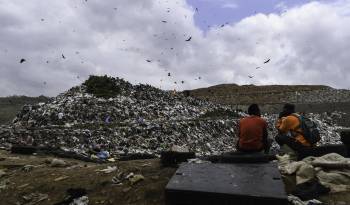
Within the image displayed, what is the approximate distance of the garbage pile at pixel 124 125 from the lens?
1405cm

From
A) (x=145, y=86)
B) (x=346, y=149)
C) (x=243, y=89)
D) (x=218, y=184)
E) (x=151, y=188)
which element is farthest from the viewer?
(x=243, y=89)

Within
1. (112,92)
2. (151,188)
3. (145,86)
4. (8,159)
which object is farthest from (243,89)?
(151,188)

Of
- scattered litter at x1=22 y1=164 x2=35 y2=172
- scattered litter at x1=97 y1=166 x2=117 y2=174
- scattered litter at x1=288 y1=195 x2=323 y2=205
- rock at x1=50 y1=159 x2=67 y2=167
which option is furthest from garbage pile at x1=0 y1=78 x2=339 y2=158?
scattered litter at x1=288 y1=195 x2=323 y2=205

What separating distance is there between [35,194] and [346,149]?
479cm

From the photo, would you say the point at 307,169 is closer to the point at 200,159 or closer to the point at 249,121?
the point at 249,121

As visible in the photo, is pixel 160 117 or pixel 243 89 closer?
pixel 160 117

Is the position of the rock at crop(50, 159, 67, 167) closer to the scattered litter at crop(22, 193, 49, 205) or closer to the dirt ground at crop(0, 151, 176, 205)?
the dirt ground at crop(0, 151, 176, 205)

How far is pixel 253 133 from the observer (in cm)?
659

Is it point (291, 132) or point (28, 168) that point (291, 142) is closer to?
point (291, 132)

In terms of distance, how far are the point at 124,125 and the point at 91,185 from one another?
372 inches

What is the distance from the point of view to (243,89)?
4431 centimetres

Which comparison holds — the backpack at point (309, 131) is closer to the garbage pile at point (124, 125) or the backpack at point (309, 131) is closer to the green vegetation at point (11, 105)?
the garbage pile at point (124, 125)

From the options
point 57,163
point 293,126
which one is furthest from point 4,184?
point 293,126

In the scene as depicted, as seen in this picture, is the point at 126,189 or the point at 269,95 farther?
the point at 269,95
